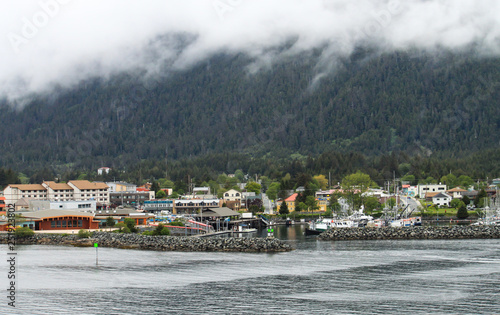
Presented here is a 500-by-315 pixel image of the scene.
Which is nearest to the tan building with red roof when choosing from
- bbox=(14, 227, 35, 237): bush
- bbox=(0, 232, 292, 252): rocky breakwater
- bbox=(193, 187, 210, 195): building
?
bbox=(193, 187, 210, 195): building

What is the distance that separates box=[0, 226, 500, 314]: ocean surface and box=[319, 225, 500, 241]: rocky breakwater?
11.6 meters

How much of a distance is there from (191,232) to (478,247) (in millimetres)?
34627

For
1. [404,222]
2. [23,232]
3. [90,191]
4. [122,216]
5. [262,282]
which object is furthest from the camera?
[90,191]

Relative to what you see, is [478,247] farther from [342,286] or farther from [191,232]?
[191,232]

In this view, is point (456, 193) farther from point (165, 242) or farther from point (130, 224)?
point (165, 242)

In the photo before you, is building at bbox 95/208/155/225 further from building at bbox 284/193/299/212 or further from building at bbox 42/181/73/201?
building at bbox 284/193/299/212

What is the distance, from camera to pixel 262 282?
4678 centimetres

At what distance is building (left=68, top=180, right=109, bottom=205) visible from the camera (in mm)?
138125

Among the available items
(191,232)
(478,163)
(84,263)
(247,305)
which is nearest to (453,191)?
(478,163)

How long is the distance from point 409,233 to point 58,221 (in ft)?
139

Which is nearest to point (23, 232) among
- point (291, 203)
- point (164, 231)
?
point (164, 231)

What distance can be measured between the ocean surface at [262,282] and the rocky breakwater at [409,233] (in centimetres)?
1159

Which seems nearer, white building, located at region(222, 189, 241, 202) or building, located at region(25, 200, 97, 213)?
building, located at region(25, 200, 97, 213)

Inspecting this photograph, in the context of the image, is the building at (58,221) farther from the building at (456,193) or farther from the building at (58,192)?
the building at (456,193)
